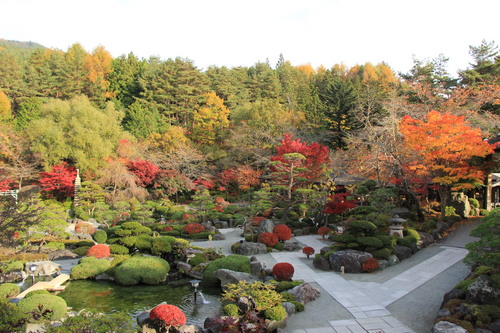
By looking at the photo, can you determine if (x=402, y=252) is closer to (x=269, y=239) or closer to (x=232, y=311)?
(x=269, y=239)

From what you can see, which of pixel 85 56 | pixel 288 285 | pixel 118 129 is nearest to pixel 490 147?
pixel 288 285

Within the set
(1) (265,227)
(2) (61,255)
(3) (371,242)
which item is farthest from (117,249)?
(3) (371,242)

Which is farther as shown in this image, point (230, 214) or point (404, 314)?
point (230, 214)

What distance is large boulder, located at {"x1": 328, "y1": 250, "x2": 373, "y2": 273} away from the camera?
12898 mm

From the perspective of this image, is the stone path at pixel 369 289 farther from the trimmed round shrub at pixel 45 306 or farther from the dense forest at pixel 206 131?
the trimmed round shrub at pixel 45 306

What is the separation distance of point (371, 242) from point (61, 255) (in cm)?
1339

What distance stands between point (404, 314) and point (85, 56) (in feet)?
173

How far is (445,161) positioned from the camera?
59.7 feet

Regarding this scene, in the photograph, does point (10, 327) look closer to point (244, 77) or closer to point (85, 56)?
point (244, 77)

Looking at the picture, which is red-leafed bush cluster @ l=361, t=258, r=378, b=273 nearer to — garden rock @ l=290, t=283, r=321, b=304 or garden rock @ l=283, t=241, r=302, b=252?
garden rock @ l=290, t=283, r=321, b=304

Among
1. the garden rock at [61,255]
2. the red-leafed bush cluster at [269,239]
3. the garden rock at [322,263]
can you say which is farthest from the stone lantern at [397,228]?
the garden rock at [61,255]

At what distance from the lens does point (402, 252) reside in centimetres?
1430

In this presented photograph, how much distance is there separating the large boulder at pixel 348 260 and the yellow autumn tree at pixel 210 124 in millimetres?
22498

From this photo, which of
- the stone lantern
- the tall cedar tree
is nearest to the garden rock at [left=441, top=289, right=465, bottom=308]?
the stone lantern
